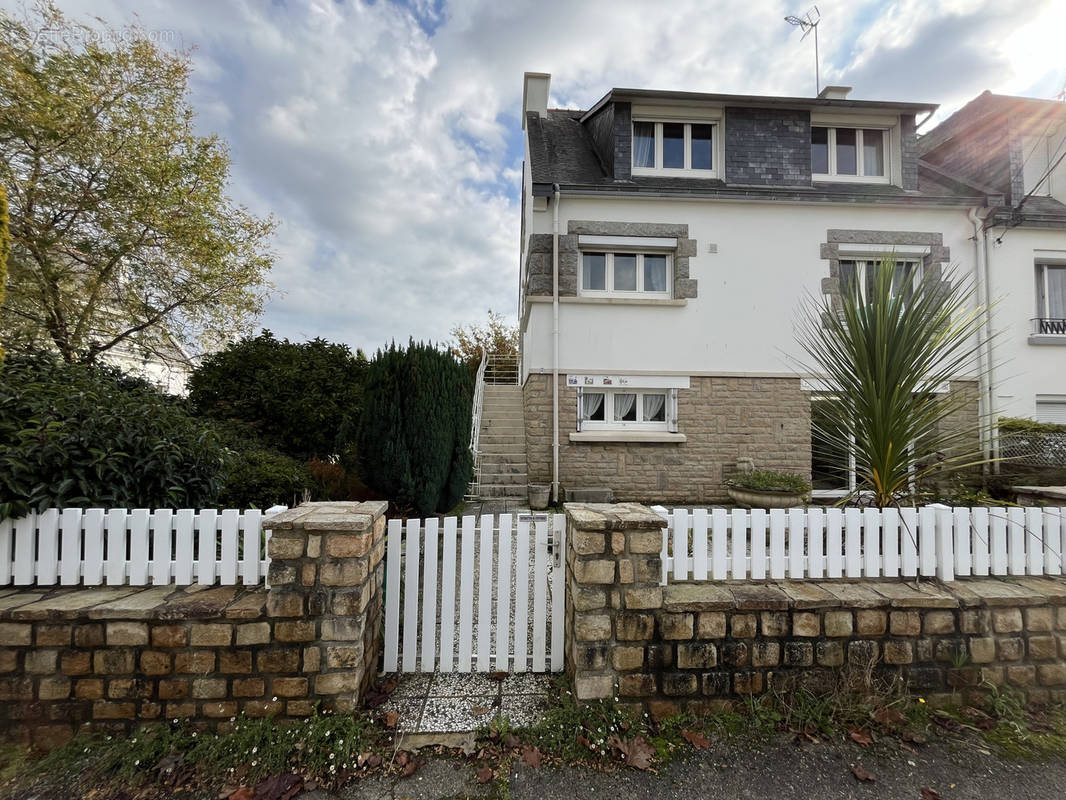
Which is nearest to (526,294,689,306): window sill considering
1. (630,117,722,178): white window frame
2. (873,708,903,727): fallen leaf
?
(630,117,722,178): white window frame

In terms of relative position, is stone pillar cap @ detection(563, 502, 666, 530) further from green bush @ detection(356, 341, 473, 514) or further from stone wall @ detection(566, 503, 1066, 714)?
green bush @ detection(356, 341, 473, 514)

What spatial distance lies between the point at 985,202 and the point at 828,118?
9.94 ft

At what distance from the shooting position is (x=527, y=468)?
289 inches

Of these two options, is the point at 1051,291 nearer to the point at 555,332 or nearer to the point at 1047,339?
the point at 1047,339

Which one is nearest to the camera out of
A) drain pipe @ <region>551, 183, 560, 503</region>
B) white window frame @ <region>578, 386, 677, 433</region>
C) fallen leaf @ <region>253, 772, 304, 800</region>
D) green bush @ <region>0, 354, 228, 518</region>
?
fallen leaf @ <region>253, 772, 304, 800</region>

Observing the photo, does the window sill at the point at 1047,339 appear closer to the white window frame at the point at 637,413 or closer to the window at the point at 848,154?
the window at the point at 848,154

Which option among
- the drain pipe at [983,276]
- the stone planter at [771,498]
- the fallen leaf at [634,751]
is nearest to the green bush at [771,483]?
the stone planter at [771,498]

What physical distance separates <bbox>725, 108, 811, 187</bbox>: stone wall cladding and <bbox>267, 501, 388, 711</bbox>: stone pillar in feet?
27.8

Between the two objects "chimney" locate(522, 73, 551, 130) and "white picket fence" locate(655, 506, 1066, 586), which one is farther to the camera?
"chimney" locate(522, 73, 551, 130)

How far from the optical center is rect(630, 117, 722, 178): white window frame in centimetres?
767

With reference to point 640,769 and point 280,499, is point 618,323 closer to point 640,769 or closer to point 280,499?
point 280,499

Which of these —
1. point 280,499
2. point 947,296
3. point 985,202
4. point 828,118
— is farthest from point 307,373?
point 985,202

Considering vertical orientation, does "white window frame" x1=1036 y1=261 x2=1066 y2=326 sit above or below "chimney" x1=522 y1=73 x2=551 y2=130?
below

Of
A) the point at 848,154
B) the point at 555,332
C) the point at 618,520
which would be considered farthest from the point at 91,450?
the point at 848,154
